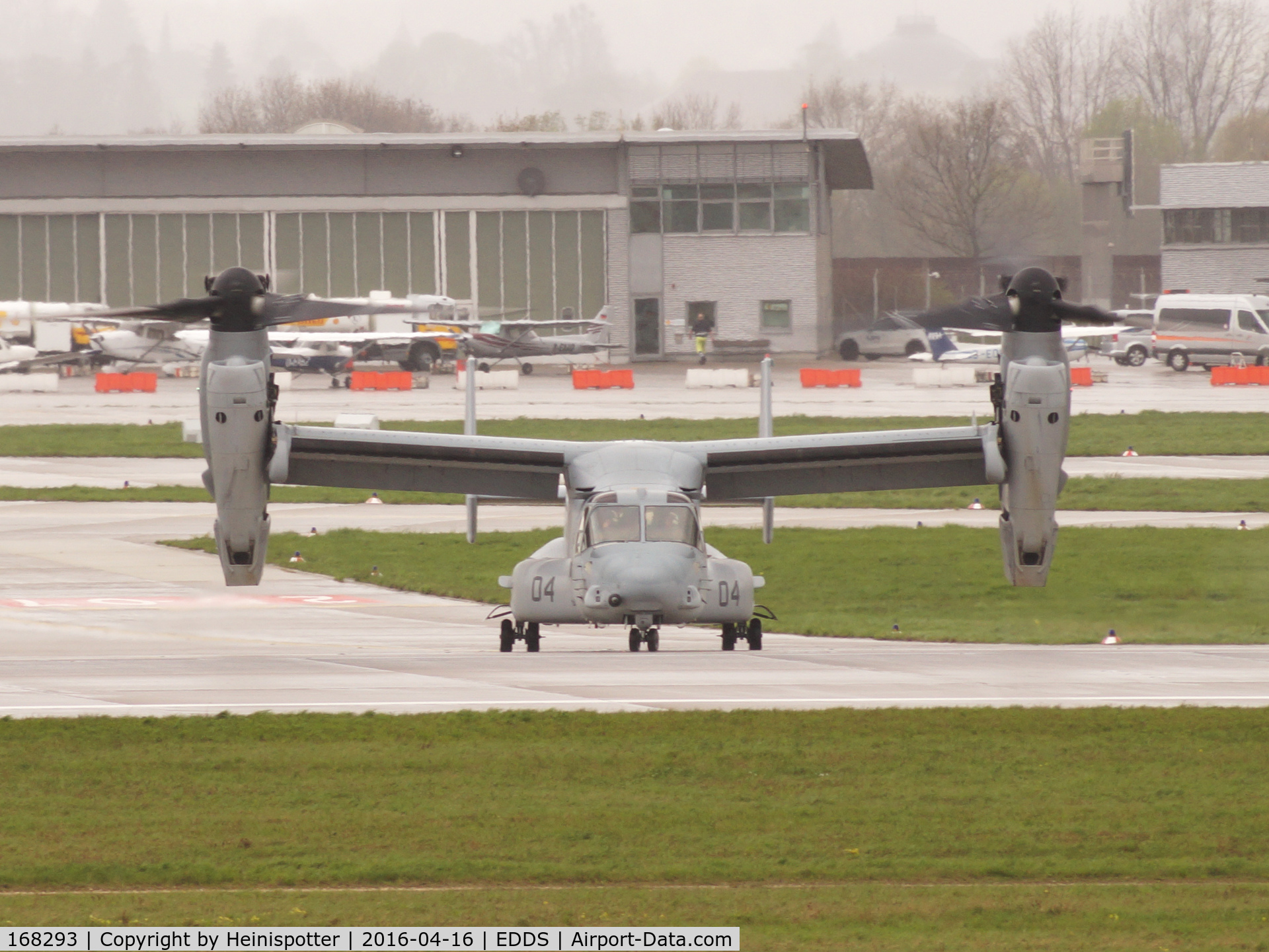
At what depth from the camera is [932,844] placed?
12.5 meters

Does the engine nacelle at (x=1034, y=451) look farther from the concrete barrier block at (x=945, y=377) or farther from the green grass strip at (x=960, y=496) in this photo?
the concrete barrier block at (x=945, y=377)

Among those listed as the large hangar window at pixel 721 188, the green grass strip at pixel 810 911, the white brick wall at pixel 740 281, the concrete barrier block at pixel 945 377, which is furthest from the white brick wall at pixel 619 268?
the green grass strip at pixel 810 911

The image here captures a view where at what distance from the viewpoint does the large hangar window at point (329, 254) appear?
92188 mm

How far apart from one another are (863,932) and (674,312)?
8352cm

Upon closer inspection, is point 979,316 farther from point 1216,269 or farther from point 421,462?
point 1216,269

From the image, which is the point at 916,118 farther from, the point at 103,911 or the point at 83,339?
the point at 103,911

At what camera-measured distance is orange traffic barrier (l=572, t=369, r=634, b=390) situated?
72.8m

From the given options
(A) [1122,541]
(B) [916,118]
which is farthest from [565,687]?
(B) [916,118]

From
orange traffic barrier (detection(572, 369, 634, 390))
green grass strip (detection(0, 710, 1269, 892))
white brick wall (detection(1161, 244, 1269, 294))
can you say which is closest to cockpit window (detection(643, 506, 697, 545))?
green grass strip (detection(0, 710, 1269, 892))

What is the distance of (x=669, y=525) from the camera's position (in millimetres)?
21938

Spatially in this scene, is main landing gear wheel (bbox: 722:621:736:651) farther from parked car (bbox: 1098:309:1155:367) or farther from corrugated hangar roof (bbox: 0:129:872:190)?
corrugated hangar roof (bbox: 0:129:872:190)

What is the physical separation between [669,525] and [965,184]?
340 ft
